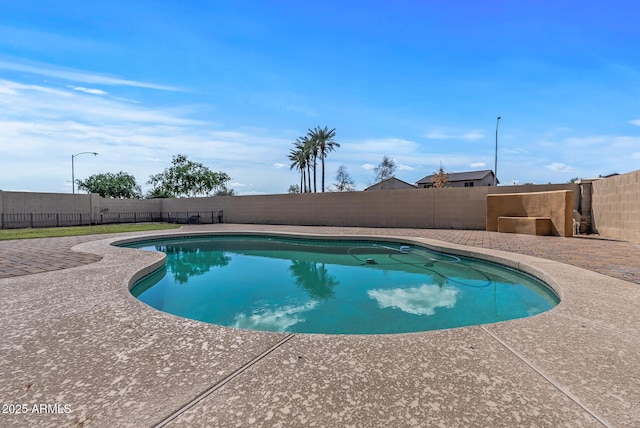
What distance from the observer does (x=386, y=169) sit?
38.1m

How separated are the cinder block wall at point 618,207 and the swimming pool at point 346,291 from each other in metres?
4.97

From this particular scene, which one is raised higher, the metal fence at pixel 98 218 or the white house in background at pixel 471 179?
the white house in background at pixel 471 179

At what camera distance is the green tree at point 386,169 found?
1494 inches

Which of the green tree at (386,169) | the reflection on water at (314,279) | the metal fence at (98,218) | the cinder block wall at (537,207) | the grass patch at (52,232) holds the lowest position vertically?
the reflection on water at (314,279)

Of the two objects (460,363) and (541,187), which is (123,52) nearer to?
(460,363)

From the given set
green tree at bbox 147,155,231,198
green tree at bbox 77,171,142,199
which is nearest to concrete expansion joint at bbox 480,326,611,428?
green tree at bbox 147,155,231,198

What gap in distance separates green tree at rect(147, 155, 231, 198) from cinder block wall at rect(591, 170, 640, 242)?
30.8 meters

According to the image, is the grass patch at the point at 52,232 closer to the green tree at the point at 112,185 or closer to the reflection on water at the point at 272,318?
the reflection on water at the point at 272,318

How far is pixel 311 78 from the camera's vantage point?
33.5 ft

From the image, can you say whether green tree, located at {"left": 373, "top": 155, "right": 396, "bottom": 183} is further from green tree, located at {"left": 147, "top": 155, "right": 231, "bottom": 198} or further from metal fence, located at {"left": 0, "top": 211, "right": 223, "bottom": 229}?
metal fence, located at {"left": 0, "top": 211, "right": 223, "bottom": 229}

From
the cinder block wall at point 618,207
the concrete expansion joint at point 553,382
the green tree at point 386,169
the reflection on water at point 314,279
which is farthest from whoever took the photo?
the green tree at point 386,169

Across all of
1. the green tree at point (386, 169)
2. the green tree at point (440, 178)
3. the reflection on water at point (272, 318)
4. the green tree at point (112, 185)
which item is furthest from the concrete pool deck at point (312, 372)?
the green tree at point (112, 185)

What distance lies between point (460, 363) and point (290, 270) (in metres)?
5.49

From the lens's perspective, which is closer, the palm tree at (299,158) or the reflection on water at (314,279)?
the reflection on water at (314,279)
